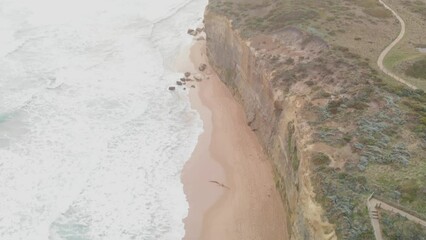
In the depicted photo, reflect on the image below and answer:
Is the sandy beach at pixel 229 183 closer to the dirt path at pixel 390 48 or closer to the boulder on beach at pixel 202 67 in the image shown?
the boulder on beach at pixel 202 67

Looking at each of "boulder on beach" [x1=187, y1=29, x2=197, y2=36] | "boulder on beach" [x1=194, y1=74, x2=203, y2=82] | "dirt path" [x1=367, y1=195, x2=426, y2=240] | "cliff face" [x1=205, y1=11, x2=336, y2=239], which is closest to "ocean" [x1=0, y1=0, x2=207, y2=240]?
"boulder on beach" [x1=187, y1=29, x2=197, y2=36]

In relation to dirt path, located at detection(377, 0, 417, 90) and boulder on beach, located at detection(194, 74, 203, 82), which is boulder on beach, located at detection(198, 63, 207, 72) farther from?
dirt path, located at detection(377, 0, 417, 90)

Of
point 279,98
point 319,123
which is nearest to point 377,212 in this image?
point 319,123

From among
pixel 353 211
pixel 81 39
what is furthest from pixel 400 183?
pixel 81 39

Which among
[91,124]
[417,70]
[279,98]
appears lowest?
[91,124]

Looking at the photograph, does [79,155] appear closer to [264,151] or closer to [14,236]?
[14,236]

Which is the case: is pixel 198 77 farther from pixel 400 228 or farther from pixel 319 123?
pixel 400 228
